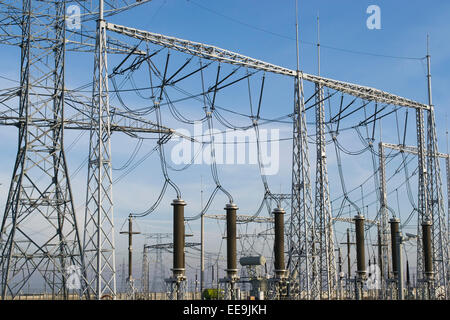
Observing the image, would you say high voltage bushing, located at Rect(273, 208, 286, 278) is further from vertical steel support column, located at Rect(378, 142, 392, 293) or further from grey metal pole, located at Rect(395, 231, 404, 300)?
vertical steel support column, located at Rect(378, 142, 392, 293)

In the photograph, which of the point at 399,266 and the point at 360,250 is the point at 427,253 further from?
the point at 399,266

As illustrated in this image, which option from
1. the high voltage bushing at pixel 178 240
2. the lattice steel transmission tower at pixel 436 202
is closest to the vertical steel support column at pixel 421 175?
the lattice steel transmission tower at pixel 436 202

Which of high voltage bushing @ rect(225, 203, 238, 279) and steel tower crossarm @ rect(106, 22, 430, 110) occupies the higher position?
steel tower crossarm @ rect(106, 22, 430, 110)

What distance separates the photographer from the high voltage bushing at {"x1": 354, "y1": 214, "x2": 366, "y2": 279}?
103 ft

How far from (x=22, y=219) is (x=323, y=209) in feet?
48.6

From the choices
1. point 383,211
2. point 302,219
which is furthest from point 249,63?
point 383,211

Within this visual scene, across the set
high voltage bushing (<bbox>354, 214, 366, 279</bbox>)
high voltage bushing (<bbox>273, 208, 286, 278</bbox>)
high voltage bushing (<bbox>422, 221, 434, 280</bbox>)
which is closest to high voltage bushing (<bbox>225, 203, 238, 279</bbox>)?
high voltage bushing (<bbox>273, 208, 286, 278</bbox>)

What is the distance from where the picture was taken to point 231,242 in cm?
2405

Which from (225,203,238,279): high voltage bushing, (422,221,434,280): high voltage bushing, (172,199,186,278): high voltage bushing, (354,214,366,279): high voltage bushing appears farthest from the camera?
(422,221,434,280): high voltage bushing

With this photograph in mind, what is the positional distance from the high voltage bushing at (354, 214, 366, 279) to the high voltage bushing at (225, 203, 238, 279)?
30.7 ft

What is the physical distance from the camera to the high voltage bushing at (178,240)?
21.6m

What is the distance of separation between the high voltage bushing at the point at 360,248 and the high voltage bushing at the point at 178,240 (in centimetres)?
1261

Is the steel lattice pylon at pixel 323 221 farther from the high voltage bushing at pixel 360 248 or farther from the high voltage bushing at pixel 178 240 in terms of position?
the high voltage bushing at pixel 178 240
